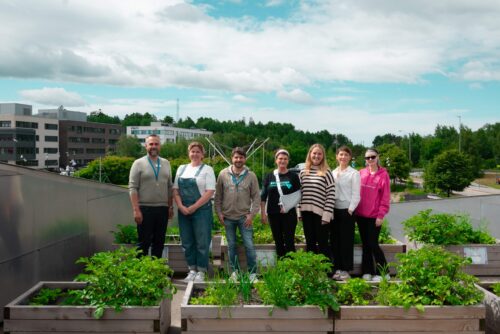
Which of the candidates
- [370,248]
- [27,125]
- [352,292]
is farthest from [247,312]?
[27,125]

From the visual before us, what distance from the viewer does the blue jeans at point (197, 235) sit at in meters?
5.60

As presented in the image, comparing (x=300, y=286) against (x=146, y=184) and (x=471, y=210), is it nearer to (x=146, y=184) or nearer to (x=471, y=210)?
(x=146, y=184)

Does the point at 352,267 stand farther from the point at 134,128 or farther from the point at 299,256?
the point at 134,128

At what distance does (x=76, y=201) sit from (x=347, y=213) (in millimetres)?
3240

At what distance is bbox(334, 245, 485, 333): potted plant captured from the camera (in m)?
3.82

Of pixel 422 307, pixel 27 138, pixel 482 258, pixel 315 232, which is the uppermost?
pixel 27 138

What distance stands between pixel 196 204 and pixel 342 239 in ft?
5.53

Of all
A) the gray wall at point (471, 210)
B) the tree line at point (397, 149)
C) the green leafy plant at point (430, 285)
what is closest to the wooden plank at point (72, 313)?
the green leafy plant at point (430, 285)

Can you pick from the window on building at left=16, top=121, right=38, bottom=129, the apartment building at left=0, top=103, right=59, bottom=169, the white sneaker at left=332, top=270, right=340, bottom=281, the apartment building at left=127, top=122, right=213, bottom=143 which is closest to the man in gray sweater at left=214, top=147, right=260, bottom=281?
the white sneaker at left=332, top=270, right=340, bottom=281

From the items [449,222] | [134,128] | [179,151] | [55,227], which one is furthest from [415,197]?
[134,128]

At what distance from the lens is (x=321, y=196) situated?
5492 millimetres

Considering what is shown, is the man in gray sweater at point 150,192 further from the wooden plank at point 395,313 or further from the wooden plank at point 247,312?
the wooden plank at point 395,313

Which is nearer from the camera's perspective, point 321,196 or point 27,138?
point 321,196

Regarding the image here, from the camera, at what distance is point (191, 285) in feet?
14.2
